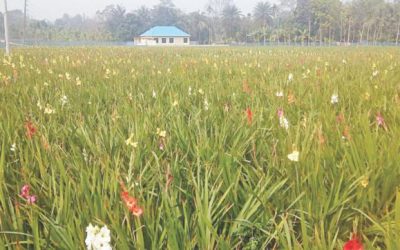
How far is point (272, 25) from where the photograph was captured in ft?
331

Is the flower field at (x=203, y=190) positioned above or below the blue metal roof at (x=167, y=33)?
below

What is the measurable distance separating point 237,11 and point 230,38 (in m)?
15.0

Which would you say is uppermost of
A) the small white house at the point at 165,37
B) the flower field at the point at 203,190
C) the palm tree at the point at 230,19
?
the palm tree at the point at 230,19

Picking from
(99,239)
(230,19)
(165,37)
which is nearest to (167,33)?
(165,37)

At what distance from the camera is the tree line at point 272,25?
76062mm

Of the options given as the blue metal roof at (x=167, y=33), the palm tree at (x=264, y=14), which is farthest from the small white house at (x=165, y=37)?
the palm tree at (x=264, y=14)

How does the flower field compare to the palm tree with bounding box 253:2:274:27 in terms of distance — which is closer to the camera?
the flower field

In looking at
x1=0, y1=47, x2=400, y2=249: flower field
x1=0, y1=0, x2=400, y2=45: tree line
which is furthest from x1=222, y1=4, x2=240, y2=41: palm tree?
x1=0, y1=47, x2=400, y2=249: flower field

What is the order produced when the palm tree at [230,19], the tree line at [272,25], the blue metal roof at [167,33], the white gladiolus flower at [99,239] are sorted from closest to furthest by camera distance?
Answer: the white gladiolus flower at [99,239], the tree line at [272,25], the blue metal roof at [167,33], the palm tree at [230,19]

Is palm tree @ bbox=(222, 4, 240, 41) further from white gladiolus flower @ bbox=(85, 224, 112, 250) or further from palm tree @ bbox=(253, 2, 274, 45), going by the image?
white gladiolus flower @ bbox=(85, 224, 112, 250)

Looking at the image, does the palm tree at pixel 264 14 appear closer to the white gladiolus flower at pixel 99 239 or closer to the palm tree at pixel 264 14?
the palm tree at pixel 264 14

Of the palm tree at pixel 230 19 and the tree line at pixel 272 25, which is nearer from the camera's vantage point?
the tree line at pixel 272 25

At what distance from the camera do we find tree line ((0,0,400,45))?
250 ft

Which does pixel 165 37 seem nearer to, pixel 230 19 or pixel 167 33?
pixel 167 33
